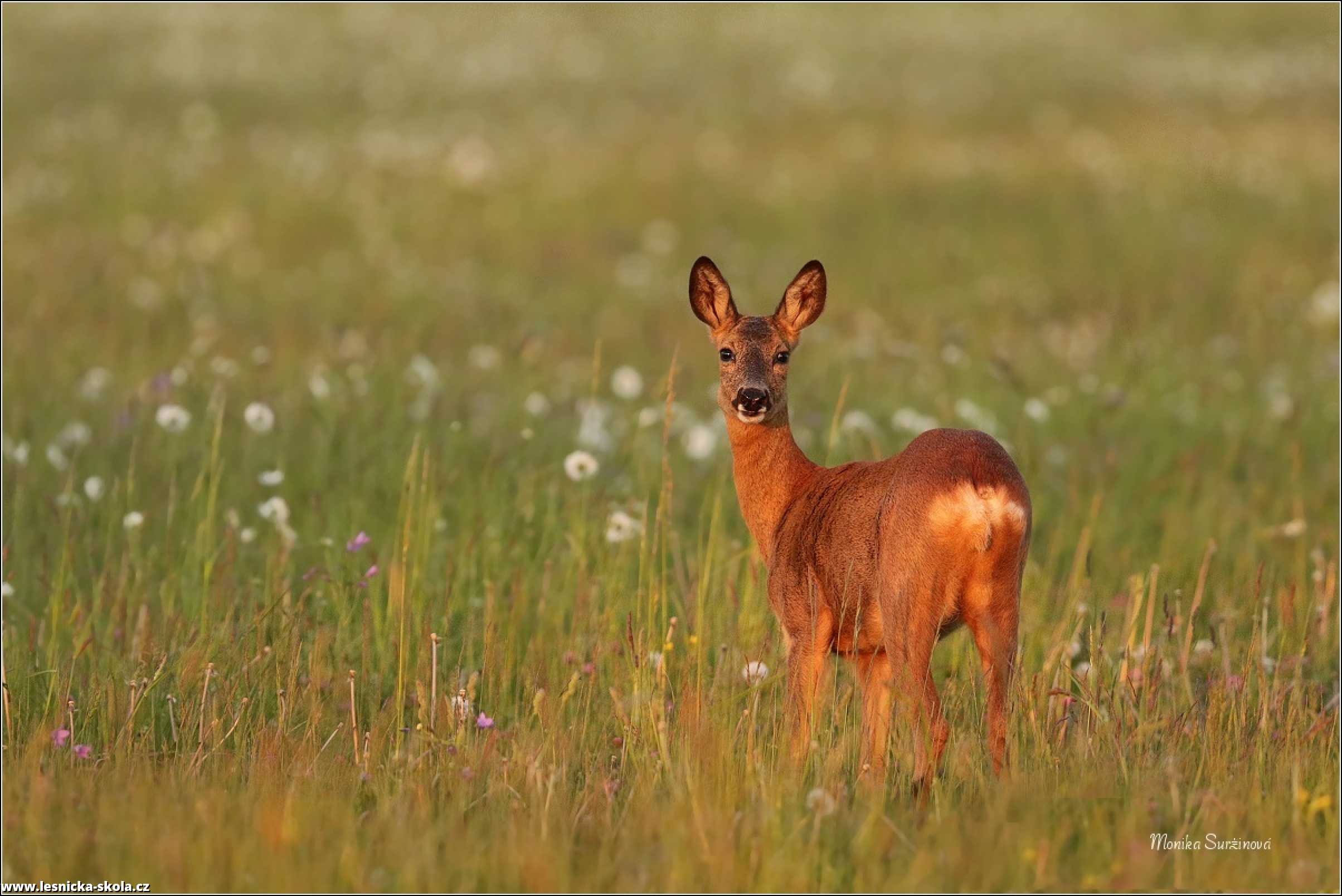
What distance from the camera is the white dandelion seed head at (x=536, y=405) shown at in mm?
8289

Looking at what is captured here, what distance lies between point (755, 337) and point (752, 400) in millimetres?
226

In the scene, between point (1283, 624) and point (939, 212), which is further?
point (939, 212)

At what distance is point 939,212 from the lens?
1748cm

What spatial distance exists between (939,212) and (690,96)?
9.16m

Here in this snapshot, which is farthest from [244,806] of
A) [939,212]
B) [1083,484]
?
[939,212]

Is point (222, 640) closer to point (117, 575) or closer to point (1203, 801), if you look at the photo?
point (117, 575)

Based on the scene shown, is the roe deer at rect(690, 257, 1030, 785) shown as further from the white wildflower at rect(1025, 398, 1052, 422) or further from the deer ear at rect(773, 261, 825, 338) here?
the white wildflower at rect(1025, 398, 1052, 422)

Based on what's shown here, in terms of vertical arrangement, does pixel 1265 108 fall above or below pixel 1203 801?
above

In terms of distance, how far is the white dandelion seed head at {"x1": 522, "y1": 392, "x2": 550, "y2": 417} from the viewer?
8.29 m

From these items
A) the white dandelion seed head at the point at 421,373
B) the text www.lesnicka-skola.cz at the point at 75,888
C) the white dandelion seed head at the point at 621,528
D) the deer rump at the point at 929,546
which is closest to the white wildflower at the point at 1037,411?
the white dandelion seed head at the point at 621,528

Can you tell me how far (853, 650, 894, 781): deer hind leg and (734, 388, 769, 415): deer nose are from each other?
0.77 metres

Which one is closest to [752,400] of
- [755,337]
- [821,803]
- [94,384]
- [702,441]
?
[755,337]

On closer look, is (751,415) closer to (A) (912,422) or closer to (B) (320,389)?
(A) (912,422)

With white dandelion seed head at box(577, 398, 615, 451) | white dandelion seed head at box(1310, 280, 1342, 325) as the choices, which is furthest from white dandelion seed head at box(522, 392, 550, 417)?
white dandelion seed head at box(1310, 280, 1342, 325)
